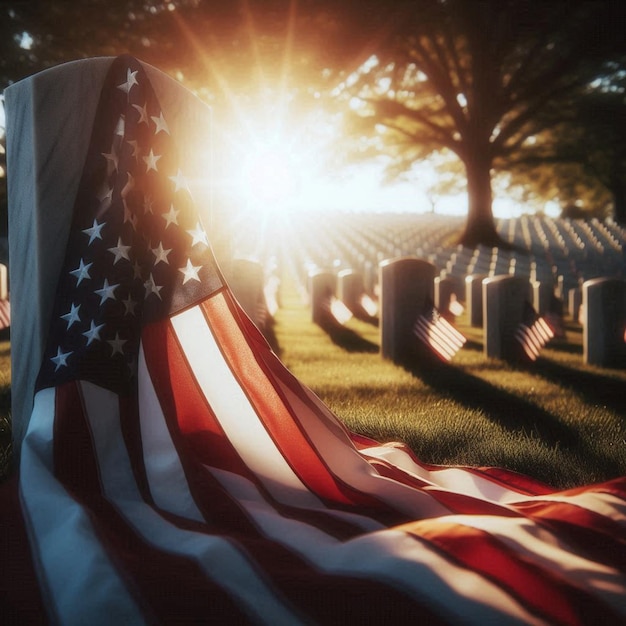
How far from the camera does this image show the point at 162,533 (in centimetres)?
173

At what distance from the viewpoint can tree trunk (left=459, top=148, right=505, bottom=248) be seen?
73.4ft

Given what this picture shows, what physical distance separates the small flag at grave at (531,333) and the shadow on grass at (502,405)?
27 cm

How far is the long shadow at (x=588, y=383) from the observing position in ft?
13.8

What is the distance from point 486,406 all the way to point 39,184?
121 inches

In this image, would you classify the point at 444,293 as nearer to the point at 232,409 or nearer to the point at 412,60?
the point at 232,409

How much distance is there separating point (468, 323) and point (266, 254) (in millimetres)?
12279

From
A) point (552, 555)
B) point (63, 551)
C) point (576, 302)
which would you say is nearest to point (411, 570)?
point (552, 555)

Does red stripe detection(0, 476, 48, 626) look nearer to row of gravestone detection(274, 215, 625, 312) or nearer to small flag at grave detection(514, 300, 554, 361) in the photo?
small flag at grave detection(514, 300, 554, 361)

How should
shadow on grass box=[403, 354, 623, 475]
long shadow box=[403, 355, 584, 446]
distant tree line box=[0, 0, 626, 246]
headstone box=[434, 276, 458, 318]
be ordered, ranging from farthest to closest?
distant tree line box=[0, 0, 626, 246]
headstone box=[434, 276, 458, 318]
long shadow box=[403, 355, 584, 446]
shadow on grass box=[403, 354, 623, 475]

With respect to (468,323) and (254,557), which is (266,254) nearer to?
(468,323)

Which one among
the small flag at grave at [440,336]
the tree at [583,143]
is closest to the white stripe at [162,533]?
the small flag at grave at [440,336]

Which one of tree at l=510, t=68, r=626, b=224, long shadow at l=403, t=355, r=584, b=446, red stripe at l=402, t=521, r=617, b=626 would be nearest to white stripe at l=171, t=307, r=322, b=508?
red stripe at l=402, t=521, r=617, b=626

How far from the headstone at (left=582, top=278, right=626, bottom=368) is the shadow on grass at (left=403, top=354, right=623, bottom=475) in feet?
2.11

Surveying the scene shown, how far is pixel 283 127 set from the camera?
18.5 metres
